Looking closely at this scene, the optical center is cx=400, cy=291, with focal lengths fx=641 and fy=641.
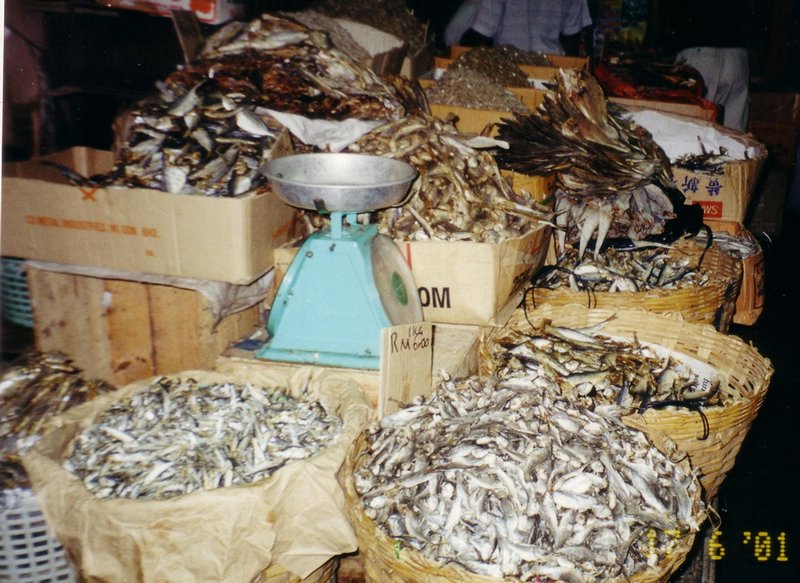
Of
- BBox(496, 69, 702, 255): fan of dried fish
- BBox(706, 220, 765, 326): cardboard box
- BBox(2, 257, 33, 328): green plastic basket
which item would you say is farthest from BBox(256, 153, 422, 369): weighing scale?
BBox(706, 220, 765, 326): cardboard box

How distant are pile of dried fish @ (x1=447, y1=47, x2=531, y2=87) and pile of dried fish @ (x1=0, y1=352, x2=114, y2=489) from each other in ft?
14.8

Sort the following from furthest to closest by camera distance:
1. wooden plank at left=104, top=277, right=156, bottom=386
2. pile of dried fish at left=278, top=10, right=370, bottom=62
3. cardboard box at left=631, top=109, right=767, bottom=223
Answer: pile of dried fish at left=278, top=10, right=370, bottom=62, cardboard box at left=631, top=109, right=767, bottom=223, wooden plank at left=104, top=277, right=156, bottom=386

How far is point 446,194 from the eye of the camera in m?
3.24

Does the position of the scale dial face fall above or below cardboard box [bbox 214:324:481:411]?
above

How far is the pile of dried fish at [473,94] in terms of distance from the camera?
5.15 meters

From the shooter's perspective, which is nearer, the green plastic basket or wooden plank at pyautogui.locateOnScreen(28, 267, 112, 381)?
wooden plank at pyautogui.locateOnScreen(28, 267, 112, 381)

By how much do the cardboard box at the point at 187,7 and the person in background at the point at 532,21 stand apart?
4.42 meters

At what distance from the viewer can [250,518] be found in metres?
1.94

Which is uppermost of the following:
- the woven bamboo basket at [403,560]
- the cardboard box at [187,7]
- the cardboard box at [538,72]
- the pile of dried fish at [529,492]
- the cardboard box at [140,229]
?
the cardboard box at [187,7]

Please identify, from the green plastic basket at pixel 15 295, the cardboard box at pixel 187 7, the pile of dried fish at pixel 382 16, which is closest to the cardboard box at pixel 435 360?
the green plastic basket at pixel 15 295

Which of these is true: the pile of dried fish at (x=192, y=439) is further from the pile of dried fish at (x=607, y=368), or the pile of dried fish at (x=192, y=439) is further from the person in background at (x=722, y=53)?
the person in background at (x=722, y=53)

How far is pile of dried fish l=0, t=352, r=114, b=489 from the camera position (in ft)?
8.41

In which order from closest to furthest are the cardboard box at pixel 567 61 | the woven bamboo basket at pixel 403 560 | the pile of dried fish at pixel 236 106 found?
the woven bamboo basket at pixel 403 560, the pile of dried fish at pixel 236 106, the cardboard box at pixel 567 61

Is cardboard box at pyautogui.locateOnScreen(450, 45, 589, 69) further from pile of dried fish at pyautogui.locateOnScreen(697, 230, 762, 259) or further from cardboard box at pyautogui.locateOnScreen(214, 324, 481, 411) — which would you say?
cardboard box at pyautogui.locateOnScreen(214, 324, 481, 411)
